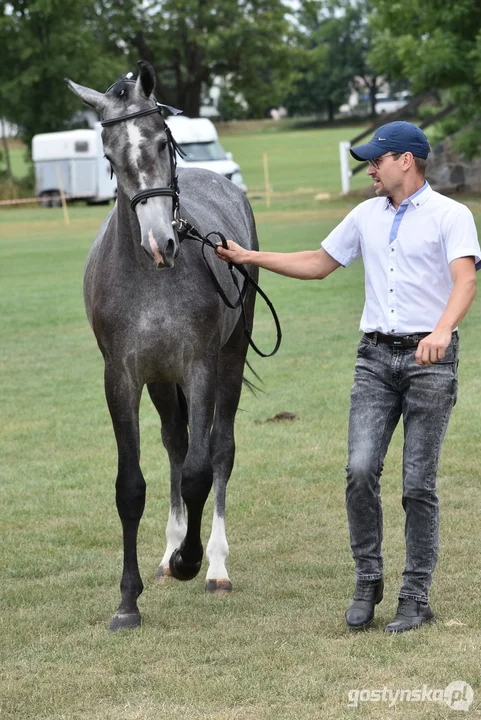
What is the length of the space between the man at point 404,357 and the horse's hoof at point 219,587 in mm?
976

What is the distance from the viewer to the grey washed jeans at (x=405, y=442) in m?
4.94

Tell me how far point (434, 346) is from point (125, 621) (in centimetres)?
195

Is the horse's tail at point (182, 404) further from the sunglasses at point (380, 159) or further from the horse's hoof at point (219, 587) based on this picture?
the sunglasses at point (380, 159)

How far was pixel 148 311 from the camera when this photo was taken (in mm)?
5457

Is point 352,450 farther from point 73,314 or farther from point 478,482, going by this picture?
point 73,314

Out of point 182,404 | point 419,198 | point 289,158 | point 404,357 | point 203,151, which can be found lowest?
point 289,158

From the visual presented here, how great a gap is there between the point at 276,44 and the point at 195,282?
53.8 m

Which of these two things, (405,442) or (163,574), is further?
(163,574)

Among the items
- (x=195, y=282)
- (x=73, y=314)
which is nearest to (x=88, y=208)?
(x=73, y=314)

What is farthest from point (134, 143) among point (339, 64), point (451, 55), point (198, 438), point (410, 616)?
point (339, 64)

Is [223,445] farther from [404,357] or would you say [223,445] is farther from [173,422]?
[404,357]

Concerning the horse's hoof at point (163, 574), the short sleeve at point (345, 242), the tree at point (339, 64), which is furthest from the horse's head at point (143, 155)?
the tree at point (339, 64)

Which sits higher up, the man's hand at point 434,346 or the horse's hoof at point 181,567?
the man's hand at point 434,346

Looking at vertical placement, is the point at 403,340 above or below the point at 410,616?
above
